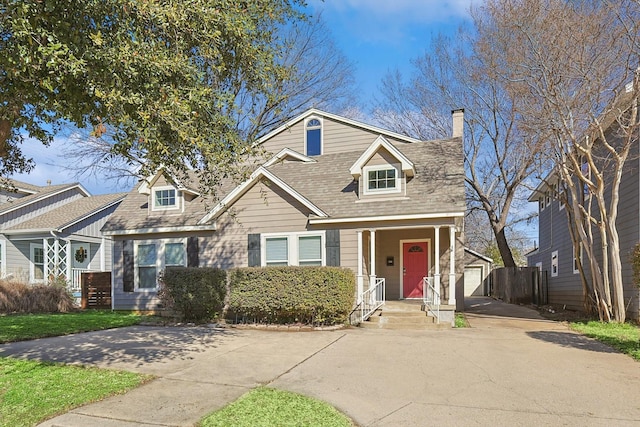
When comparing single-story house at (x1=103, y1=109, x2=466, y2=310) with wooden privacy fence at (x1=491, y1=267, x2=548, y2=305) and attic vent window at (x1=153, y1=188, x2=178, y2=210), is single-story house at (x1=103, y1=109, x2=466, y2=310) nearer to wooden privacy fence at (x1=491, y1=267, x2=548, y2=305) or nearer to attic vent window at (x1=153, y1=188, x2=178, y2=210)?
attic vent window at (x1=153, y1=188, x2=178, y2=210)

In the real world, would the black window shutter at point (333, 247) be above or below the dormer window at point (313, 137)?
below

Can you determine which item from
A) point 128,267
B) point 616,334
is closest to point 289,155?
point 128,267

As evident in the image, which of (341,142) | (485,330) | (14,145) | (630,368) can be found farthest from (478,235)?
(14,145)

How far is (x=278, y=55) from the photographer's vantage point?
25.5 ft

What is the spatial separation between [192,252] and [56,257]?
9311 millimetres

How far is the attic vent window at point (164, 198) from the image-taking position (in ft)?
51.2

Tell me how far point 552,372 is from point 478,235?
1390 inches

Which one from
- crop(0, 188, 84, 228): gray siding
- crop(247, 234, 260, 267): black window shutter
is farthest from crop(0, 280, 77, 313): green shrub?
crop(247, 234, 260, 267): black window shutter

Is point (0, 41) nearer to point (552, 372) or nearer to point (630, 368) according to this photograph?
point (552, 372)

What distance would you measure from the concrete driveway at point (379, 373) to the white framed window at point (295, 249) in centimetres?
330

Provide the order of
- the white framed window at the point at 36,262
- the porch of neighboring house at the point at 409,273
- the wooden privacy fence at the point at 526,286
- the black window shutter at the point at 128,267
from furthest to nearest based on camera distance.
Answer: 1. the white framed window at the point at 36,262
2. the wooden privacy fence at the point at 526,286
3. the black window shutter at the point at 128,267
4. the porch of neighboring house at the point at 409,273

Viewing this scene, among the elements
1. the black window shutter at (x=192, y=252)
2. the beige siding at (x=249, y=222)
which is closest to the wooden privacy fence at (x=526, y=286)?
the beige siding at (x=249, y=222)

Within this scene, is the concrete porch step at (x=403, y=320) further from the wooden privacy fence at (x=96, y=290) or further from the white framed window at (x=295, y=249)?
the wooden privacy fence at (x=96, y=290)

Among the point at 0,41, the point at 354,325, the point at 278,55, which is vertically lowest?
the point at 354,325
